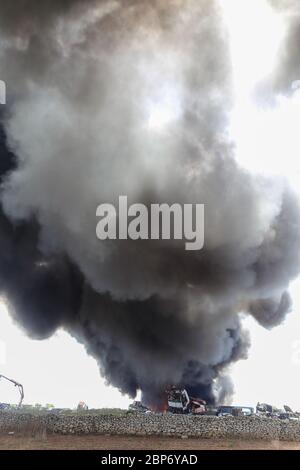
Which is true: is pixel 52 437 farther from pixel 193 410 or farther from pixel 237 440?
pixel 193 410

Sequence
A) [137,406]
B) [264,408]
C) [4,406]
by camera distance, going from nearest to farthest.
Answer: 1. [137,406]
2. [264,408]
3. [4,406]

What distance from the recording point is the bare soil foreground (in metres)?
39.7

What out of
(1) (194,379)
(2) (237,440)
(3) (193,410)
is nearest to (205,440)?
(2) (237,440)

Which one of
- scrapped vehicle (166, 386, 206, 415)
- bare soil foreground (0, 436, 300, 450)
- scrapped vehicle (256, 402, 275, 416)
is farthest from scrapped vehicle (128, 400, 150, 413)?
bare soil foreground (0, 436, 300, 450)

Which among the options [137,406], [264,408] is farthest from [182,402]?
[264,408]

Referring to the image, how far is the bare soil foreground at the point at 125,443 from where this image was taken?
130ft

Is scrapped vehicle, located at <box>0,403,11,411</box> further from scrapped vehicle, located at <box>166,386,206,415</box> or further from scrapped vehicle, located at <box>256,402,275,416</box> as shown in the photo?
scrapped vehicle, located at <box>256,402,275,416</box>

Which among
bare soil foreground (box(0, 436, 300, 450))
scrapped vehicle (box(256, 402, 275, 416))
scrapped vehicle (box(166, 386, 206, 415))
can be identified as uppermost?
scrapped vehicle (box(256, 402, 275, 416))

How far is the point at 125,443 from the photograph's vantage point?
135ft

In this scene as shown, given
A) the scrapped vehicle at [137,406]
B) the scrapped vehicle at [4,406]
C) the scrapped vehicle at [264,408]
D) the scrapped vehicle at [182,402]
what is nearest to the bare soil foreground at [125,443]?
the scrapped vehicle at [182,402]

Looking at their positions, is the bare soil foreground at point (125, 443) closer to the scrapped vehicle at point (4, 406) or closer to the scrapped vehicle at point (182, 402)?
the scrapped vehicle at point (182, 402)

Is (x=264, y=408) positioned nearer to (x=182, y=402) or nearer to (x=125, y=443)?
(x=182, y=402)

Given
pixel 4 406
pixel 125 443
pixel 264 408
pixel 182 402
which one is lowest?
pixel 125 443

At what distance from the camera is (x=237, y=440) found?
44.0 m
